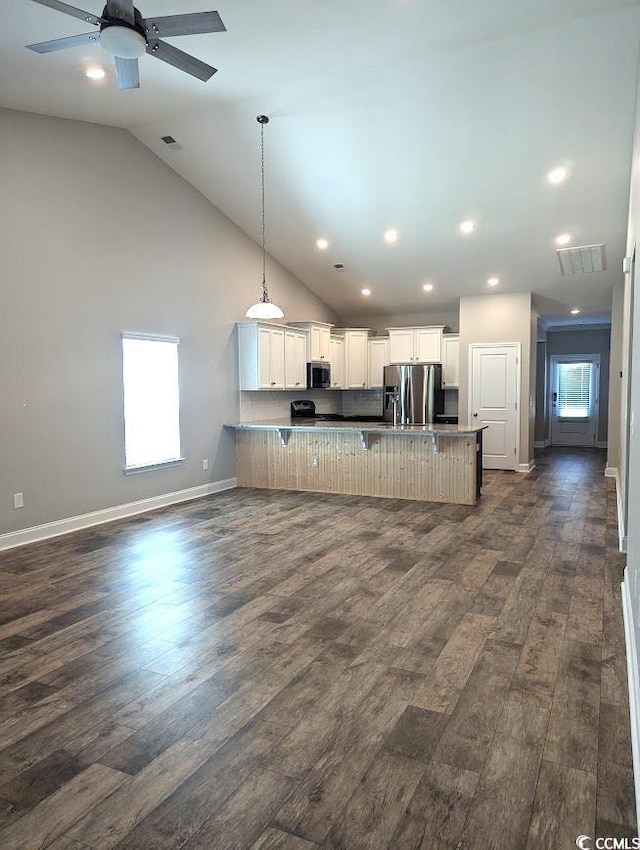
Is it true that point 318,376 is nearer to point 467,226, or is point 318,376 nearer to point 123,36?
point 467,226

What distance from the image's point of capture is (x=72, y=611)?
135 inches

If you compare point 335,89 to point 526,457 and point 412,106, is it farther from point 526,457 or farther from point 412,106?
point 526,457

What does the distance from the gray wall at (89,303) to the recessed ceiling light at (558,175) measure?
12.9 feet

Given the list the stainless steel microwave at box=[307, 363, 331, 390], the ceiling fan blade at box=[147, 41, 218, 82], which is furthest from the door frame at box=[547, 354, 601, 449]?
the ceiling fan blade at box=[147, 41, 218, 82]

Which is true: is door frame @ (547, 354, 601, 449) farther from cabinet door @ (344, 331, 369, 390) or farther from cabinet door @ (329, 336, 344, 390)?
cabinet door @ (329, 336, 344, 390)

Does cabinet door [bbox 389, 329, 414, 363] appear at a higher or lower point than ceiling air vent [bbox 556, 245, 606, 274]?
lower

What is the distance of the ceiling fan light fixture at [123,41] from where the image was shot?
2828mm

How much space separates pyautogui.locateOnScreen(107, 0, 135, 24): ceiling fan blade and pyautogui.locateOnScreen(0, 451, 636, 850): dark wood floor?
315 cm

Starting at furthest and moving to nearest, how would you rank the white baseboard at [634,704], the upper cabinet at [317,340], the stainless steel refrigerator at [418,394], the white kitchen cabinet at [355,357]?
the white kitchen cabinet at [355,357] → the stainless steel refrigerator at [418,394] → the upper cabinet at [317,340] → the white baseboard at [634,704]

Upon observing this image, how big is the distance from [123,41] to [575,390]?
12332mm

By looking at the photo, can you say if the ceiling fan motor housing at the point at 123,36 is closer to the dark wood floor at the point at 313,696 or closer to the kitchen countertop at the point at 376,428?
the dark wood floor at the point at 313,696

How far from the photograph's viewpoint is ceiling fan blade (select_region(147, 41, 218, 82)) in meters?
3.13

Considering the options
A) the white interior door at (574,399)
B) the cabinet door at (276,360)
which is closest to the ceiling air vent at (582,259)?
the cabinet door at (276,360)

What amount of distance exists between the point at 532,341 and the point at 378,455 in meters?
3.89
